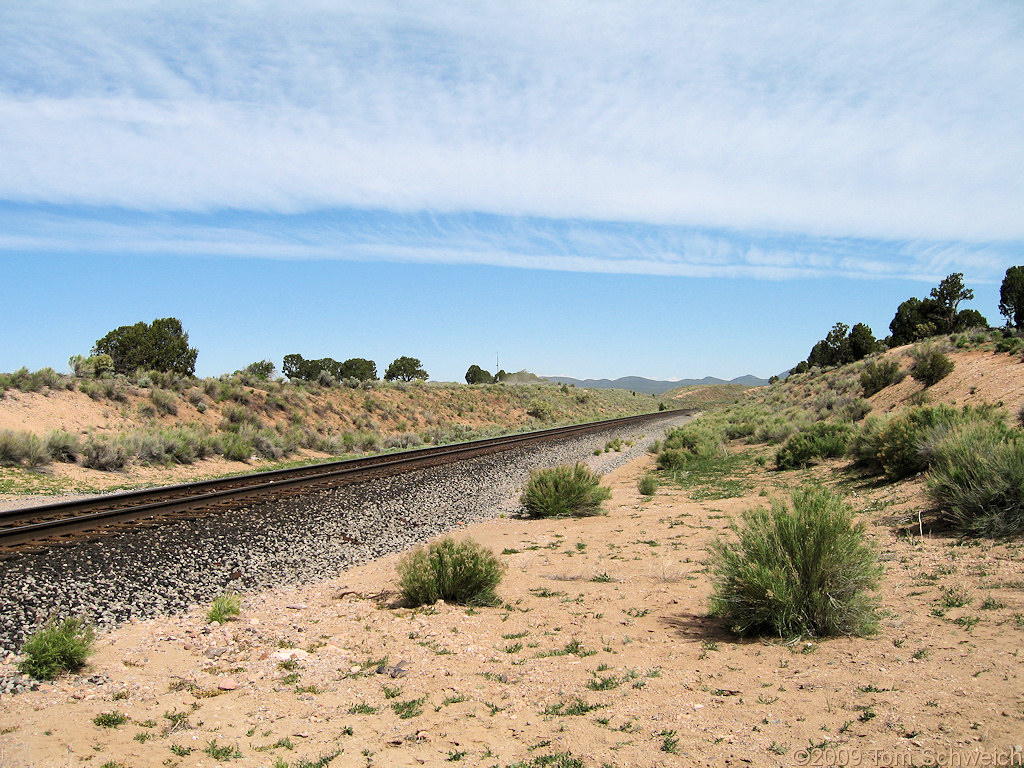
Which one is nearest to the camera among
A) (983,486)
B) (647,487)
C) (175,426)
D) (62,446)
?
(983,486)

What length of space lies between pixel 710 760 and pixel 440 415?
1890 inches

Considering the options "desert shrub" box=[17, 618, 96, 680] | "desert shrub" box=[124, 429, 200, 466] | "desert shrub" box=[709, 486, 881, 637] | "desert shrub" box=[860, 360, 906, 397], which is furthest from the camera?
"desert shrub" box=[860, 360, 906, 397]

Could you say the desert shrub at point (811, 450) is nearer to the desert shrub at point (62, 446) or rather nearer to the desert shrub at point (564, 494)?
the desert shrub at point (564, 494)

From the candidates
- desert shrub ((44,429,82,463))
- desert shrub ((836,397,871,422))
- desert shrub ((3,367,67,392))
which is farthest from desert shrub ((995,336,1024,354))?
desert shrub ((3,367,67,392))

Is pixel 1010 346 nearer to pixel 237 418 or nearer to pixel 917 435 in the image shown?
pixel 917 435

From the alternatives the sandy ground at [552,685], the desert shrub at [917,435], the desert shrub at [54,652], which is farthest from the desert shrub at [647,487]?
the desert shrub at [54,652]

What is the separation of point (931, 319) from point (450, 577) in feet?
207

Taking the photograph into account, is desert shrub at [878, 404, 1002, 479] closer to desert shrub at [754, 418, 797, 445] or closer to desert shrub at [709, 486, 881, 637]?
desert shrub at [709, 486, 881, 637]

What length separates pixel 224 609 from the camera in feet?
23.7

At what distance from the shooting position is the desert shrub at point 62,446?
63.1 feet

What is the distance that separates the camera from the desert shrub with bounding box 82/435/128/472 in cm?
1956

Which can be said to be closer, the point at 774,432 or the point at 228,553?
the point at 228,553

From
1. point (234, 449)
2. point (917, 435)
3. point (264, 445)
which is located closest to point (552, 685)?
point (917, 435)

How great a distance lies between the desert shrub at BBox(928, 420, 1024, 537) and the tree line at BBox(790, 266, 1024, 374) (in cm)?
3986
